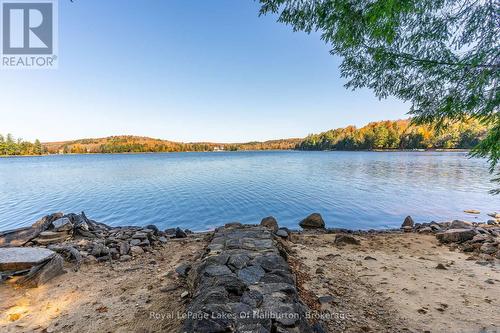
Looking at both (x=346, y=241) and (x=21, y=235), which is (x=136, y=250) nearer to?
(x=21, y=235)

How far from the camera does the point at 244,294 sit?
3.55 m

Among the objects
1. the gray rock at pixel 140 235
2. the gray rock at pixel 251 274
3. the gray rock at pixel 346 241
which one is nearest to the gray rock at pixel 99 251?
the gray rock at pixel 140 235

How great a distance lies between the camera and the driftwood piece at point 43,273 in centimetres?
515

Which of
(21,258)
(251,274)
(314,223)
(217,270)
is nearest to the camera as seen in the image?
(251,274)

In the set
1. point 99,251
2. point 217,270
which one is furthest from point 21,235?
point 217,270

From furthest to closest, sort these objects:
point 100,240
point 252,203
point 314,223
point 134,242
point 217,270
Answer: point 252,203, point 314,223, point 100,240, point 134,242, point 217,270

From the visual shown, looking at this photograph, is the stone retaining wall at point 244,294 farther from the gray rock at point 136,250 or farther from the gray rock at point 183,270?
the gray rock at point 136,250

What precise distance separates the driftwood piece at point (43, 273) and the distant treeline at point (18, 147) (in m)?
161

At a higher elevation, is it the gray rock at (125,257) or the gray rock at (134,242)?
the gray rock at (134,242)

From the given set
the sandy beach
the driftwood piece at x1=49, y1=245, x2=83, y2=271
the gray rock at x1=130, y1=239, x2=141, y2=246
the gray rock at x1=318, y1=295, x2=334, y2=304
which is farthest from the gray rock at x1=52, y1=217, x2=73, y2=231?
the gray rock at x1=318, y1=295, x2=334, y2=304

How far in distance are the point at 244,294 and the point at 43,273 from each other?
17.1 ft

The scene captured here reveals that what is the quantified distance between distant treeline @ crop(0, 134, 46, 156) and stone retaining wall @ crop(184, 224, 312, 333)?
164542 millimetres

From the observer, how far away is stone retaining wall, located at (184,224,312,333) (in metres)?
2.93

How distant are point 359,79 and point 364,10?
2.26 m
